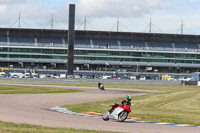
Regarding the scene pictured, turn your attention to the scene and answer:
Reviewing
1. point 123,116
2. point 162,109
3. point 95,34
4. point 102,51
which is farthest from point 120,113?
point 95,34

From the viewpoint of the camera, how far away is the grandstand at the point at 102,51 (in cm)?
12962

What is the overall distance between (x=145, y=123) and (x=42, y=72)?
107 metres

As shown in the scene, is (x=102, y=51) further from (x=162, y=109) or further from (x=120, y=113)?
(x=120, y=113)

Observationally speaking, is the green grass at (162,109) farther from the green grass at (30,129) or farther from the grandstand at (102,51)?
the grandstand at (102,51)

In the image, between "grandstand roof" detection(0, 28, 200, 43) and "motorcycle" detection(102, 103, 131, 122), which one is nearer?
"motorcycle" detection(102, 103, 131, 122)

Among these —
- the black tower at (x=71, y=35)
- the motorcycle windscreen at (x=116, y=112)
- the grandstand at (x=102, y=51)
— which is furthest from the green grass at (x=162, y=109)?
the grandstand at (x=102, y=51)

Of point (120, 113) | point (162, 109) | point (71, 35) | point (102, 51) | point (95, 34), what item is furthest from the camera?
point (95, 34)

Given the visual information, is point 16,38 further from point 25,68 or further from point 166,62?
point 166,62

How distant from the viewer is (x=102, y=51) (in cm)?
13075

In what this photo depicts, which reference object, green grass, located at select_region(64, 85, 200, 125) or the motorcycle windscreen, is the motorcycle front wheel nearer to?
the motorcycle windscreen

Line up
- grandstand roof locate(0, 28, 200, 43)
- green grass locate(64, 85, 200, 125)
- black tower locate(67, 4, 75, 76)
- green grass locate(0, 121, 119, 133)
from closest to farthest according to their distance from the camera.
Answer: green grass locate(0, 121, 119, 133)
green grass locate(64, 85, 200, 125)
black tower locate(67, 4, 75, 76)
grandstand roof locate(0, 28, 200, 43)

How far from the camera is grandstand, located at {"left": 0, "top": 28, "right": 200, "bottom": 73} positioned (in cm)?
12962

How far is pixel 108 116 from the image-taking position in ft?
74.0

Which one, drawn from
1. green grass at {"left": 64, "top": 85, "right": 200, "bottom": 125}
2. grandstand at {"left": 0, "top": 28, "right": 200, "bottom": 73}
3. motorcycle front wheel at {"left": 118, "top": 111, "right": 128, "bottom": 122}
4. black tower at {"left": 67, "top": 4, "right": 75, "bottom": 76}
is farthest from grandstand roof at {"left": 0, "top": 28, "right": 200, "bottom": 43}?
motorcycle front wheel at {"left": 118, "top": 111, "right": 128, "bottom": 122}
